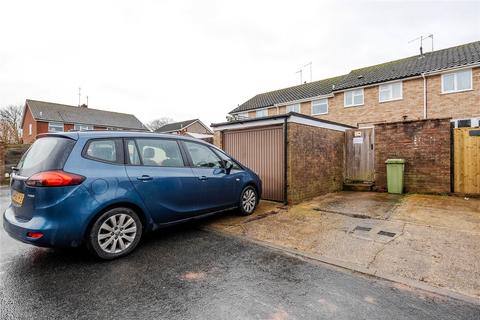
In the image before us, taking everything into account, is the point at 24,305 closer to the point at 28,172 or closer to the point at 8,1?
the point at 28,172

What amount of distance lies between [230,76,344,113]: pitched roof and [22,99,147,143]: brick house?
1901cm

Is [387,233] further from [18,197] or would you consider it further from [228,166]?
[18,197]

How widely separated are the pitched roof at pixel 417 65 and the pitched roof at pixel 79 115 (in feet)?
93.1

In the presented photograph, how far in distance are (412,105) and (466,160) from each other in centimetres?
961

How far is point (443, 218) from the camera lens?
5152 mm

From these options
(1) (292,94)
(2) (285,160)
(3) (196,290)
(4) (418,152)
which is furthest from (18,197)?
(1) (292,94)

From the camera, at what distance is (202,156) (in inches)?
184

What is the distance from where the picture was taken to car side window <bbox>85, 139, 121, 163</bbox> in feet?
10.5

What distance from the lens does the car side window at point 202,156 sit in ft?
14.7

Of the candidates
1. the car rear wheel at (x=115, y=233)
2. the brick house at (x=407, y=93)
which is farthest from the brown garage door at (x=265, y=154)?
the brick house at (x=407, y=93)

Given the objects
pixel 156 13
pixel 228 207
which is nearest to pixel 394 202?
pixel 228 207

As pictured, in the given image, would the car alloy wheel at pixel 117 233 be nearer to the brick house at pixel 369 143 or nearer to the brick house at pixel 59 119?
the brick house at pixel 369 143

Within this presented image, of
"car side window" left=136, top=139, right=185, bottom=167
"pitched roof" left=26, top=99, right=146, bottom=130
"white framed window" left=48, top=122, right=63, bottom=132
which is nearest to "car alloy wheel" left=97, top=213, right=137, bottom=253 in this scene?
"car side window" left=136, top=139, right=185, bottom=167

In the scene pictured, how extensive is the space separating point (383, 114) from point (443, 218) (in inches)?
512
